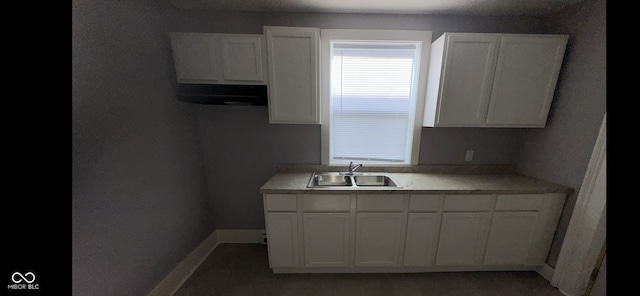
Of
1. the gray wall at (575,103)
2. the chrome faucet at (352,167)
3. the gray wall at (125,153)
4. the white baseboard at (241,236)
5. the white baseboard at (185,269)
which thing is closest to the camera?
the gray wall at (125,153)

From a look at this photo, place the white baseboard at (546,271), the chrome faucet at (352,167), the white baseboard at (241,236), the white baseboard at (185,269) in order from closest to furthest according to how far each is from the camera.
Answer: the white baseboard at (185,269) < the white baseboard at (546,271) < the chrome faucet at (352,167) < the white baseboard at (241,236)

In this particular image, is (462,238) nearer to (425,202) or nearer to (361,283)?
(425,202)

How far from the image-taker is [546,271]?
1622 mm

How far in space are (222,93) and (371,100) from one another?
1477mm

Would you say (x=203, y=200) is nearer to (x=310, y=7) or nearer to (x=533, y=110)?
(x=310, y=7)

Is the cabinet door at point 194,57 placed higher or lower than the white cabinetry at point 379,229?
higher

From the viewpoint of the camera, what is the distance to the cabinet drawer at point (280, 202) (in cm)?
151

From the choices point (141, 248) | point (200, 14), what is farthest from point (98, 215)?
point (200, 14)

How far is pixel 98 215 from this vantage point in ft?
3.53

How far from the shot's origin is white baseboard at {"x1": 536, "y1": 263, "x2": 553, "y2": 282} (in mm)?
1595

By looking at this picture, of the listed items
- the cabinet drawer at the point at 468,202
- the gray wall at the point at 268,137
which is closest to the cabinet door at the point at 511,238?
the cabinet drawer at the point at 468,202

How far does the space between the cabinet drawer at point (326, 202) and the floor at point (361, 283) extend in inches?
26.7

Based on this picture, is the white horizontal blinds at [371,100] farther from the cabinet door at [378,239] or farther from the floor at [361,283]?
the floor at [361,283]
